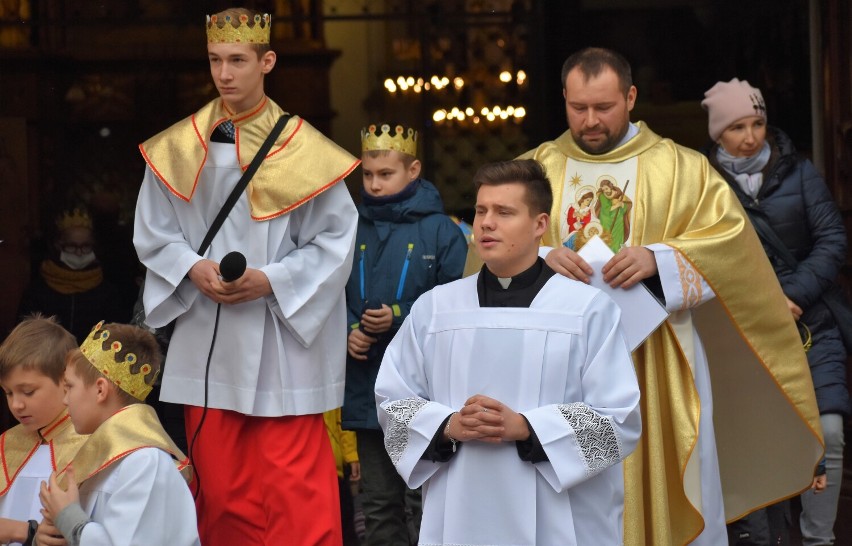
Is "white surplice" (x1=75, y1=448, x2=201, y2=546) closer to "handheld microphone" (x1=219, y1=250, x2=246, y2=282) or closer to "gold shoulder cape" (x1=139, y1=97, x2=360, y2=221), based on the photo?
"handheld microphone" (x1=219, y1=250, x2=246, y2=282)

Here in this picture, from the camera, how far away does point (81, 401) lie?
5.18m

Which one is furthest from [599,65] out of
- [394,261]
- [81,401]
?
[81,401]

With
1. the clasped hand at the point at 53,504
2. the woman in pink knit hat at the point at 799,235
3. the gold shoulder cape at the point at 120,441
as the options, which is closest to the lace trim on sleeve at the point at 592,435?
the gold shoulder cape at the point at 120,441

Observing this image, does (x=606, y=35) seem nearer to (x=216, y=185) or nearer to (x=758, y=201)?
(x=758, y=201)

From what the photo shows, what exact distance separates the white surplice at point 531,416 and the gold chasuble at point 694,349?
1.11 m

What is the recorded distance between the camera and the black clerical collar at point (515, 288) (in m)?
5.01

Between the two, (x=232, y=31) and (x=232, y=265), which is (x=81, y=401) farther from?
(x=232, y=31)

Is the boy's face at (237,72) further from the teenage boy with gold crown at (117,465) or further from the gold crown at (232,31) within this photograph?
the teenage boy with gold crown at (117,465)

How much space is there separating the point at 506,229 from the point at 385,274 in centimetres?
175

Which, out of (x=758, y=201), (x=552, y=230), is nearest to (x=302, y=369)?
(x=552, y=230)

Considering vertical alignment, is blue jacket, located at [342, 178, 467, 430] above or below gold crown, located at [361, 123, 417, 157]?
below

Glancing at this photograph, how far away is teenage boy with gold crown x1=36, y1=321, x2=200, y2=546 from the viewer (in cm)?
495

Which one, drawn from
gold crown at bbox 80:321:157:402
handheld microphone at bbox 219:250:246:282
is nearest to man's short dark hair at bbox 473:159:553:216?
handheld microphone at bbox 219:250:246:282

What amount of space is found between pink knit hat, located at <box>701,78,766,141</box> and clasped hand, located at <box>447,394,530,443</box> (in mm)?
2640
